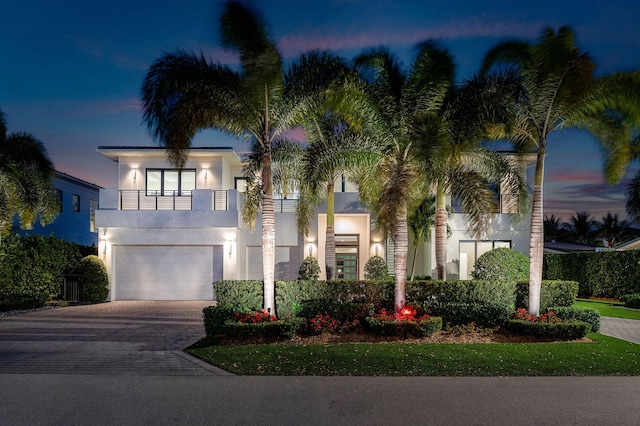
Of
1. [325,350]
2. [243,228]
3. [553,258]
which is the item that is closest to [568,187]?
[553,258]

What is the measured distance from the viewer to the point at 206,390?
22.1ft

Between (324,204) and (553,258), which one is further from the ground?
(324,204)

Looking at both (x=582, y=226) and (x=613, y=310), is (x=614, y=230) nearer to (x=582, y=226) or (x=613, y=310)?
(x=582, y=226)

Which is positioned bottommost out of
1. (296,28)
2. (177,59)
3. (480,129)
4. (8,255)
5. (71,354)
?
(71,354)

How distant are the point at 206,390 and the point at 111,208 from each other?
15.5 m

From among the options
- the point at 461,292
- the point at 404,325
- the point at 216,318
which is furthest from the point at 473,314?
the point at 216,318

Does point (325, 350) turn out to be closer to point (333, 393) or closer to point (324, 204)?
point (333, 393)

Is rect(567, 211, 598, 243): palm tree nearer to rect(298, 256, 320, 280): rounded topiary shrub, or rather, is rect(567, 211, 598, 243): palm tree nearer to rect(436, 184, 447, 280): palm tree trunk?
rect(298, 256, 320, 280): rounded topiary shrub

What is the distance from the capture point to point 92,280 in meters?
19.5

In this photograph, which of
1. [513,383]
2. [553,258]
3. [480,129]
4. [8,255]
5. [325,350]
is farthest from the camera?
[553,258]

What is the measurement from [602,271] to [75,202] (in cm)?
2907

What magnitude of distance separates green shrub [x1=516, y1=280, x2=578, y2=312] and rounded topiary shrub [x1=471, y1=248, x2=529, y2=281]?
183cm

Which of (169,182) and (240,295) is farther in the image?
(169,182)

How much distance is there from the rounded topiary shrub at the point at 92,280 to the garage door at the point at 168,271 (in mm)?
1061
